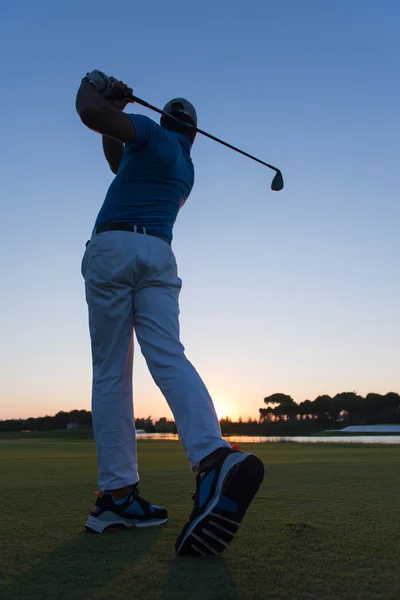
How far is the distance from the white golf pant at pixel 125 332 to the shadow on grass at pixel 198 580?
754 millimetres

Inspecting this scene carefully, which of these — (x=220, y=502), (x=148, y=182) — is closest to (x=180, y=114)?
(x=148, y=182)

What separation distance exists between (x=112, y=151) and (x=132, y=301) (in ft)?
3.65

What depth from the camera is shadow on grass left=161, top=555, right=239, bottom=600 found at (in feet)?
5.16

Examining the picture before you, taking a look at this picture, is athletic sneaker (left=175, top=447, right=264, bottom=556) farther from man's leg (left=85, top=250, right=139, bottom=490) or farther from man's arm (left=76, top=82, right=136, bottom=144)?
man's arm (left=76, top=82, right=136, bottom=144)

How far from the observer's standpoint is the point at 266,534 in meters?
2.39

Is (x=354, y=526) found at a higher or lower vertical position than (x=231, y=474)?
lower

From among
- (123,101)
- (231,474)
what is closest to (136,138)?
(123,101)

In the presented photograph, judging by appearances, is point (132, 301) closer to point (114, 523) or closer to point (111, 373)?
point (111, 373)

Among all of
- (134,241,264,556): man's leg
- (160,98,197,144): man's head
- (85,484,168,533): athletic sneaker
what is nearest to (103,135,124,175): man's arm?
(160,98,197,144): man's head

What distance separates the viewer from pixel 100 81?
279 cm

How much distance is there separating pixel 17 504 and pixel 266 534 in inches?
63.2

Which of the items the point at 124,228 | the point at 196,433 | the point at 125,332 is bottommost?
the point at 196,433

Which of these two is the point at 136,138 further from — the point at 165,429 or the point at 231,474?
the point at 165,429

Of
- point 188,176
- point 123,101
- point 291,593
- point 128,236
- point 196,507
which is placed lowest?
point 291,593
